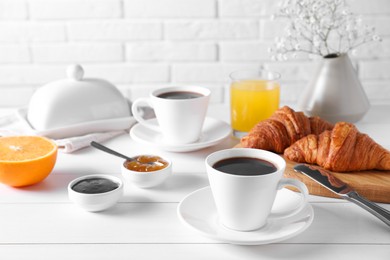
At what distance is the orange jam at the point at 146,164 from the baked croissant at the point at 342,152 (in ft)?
0.91

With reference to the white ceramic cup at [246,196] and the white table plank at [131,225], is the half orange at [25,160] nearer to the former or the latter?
the white table plank at [131,225]

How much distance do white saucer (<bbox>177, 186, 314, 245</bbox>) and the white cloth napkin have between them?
44 cm

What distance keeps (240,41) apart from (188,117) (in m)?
0.99

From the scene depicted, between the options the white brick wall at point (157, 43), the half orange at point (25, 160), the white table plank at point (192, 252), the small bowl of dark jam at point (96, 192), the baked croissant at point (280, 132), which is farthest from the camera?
the white brick wall at point (157, 43)

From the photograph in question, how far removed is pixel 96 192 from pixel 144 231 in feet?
0.46

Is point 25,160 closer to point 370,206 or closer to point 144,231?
point 144,231

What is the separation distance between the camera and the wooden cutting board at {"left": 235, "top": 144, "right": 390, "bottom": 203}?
1150mm

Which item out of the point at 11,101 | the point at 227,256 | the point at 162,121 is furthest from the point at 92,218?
the point at 11,101

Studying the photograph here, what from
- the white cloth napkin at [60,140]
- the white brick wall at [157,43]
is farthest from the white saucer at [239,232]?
the white brick wall at [157,43]

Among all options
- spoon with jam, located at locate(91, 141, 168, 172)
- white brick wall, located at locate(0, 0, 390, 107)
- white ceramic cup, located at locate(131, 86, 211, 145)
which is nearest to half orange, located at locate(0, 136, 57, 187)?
spoon with jam, located at locate(91, 141, 168, 172)

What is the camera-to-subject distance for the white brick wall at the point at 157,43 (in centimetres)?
228

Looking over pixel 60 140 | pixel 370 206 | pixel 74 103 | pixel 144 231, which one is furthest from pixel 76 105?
pixel 370 206

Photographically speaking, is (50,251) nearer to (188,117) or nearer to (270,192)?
→ (270,192)

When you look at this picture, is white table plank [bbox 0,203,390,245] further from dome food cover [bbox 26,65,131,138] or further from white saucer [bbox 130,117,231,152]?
dome food cover [bbox 26,65,131,138]
